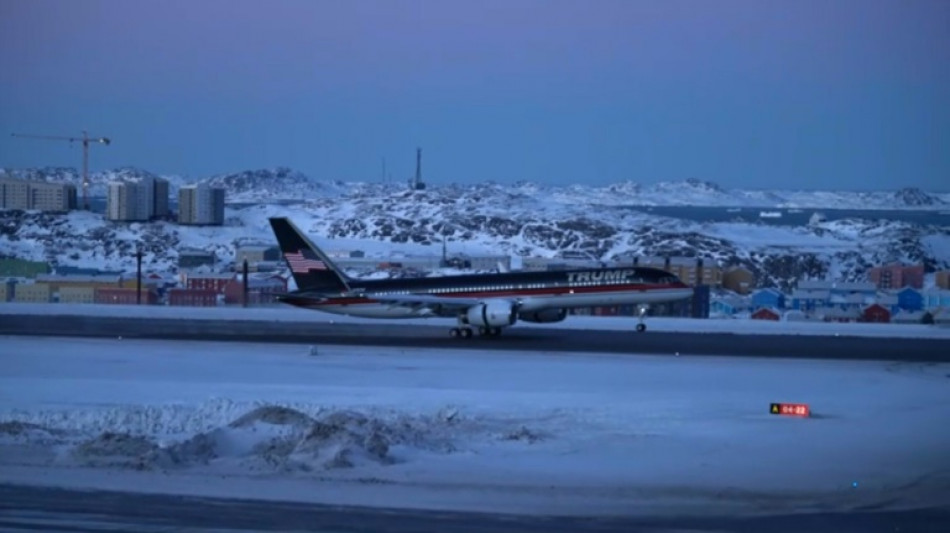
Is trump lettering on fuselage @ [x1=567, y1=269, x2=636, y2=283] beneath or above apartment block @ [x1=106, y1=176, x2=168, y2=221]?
beneath

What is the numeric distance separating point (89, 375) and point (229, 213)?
9562cm

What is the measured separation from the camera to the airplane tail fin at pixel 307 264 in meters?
40.7

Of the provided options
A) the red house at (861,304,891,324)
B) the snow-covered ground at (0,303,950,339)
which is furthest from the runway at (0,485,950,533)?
the red house at (861,304,891,324)

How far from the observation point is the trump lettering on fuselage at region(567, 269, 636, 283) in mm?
38219

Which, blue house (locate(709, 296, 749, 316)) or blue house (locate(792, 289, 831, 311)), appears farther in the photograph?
blue house (locate(709, 296, 749, 316))

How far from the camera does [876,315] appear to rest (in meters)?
49.3

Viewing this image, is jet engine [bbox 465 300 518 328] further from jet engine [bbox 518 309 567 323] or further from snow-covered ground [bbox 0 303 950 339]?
snow-covered ground [bbox 0 303 950 339]

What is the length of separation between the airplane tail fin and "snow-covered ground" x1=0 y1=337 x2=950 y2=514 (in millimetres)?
12884

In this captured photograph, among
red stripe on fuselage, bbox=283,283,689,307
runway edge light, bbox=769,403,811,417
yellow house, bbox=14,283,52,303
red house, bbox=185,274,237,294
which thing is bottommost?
yellow house, bbox=14,283,52,303

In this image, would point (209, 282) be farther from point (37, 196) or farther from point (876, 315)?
point (37, 196)

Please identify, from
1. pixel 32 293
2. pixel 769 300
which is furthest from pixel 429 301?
pixel 32 293

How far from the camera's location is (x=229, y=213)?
11881 centimetres

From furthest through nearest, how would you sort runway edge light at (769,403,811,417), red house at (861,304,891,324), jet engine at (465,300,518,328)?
1. red house at (861,304,891,324)
2. jet engine at (465,300,518,328)
3. runway edge light at (769,403,811,417)

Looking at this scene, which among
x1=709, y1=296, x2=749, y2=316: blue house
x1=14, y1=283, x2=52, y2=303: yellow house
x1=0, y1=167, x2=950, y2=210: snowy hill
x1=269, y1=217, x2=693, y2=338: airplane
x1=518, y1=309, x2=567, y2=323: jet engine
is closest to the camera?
x1=269, y1=217, x2=693, y2=338: airplane
